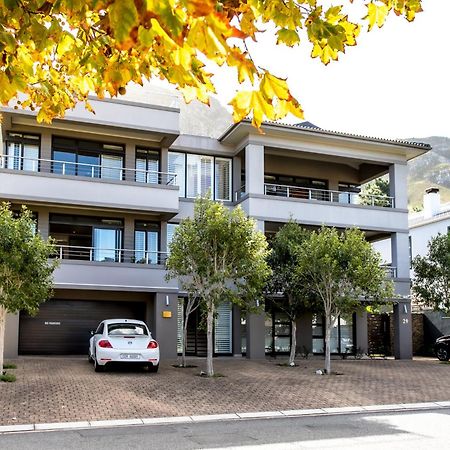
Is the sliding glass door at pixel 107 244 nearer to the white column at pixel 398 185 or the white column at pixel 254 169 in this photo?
the white column at pixel 254 169

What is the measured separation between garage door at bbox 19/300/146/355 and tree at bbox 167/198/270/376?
6403 mm

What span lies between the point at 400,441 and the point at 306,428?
1.90m

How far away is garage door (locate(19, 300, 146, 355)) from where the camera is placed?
23.5 meters

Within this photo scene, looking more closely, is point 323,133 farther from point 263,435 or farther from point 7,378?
point 263,435

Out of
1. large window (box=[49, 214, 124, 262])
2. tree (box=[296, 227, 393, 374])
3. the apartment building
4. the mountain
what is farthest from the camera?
the mountain

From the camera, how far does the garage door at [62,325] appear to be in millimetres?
23547

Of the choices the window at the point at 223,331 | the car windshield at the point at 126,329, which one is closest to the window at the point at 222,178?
the window at the point at 223,331

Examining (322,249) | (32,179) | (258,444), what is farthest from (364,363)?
(258,444)

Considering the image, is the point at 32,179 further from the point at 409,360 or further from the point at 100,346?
the point at 409,360

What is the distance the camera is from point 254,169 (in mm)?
25719

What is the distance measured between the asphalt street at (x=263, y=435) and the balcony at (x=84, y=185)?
42.2ft

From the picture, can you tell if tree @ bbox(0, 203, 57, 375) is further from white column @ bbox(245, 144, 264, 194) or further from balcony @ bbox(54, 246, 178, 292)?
white column @ bbox(245, 144, 264, 194)

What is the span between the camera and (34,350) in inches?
926

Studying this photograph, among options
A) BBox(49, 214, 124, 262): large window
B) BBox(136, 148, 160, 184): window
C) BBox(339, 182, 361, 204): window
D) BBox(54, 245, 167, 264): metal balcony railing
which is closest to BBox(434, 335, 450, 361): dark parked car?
BBox(339, 182, 361, 204): window
